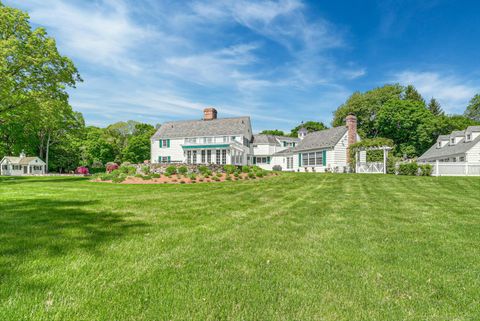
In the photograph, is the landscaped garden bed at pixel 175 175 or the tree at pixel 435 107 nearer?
the landscaped garden bed at pixel 175 175

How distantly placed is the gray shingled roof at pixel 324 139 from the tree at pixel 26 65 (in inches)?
943

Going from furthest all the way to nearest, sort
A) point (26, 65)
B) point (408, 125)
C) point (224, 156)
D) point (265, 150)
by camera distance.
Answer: point (408, 125) → point (265, 150) → point (224, 156) → point (26, 65)

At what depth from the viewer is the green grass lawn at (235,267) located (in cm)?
245

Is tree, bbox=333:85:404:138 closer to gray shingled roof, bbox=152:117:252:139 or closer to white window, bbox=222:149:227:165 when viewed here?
gray shingled roof, bbox=152:117:252:139

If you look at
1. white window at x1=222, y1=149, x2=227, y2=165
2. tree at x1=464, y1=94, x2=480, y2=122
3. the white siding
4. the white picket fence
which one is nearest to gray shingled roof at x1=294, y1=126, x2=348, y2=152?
white window at x1=222, y1=149, x2=227, y2=165

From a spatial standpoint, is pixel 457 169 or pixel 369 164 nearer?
pixel 457 169

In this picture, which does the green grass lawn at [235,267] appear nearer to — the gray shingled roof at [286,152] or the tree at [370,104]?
the gray shingled roof at [286,152]

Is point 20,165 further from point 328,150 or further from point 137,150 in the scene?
point 328,150

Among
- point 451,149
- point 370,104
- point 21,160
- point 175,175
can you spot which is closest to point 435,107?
point 370,104

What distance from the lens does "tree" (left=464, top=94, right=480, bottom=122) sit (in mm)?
53156

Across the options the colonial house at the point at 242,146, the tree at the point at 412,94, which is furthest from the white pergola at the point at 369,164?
the tree at the point at 412,94

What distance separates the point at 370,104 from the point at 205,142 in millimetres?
31796

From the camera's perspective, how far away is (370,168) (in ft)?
79.3

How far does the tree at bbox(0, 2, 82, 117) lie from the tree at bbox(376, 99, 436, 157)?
42670mm
